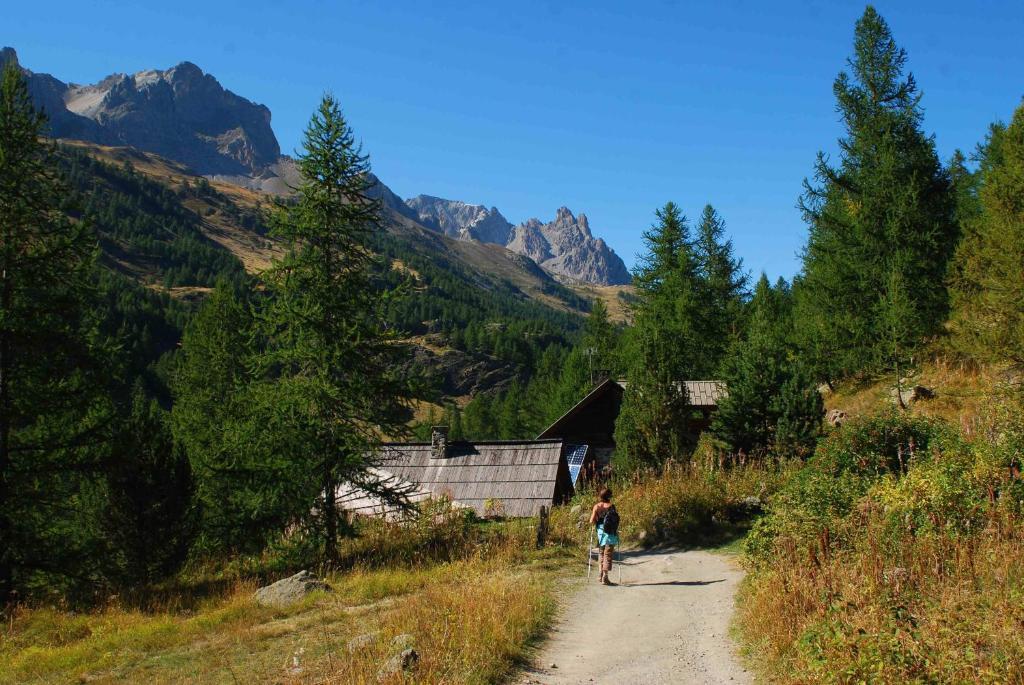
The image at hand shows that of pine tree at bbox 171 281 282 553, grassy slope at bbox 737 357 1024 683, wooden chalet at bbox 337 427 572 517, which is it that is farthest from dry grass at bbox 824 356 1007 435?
pine tree at bbox 171 281 282 553

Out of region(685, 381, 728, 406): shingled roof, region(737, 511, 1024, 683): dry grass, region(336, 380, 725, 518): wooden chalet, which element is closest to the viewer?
region(737, 511, 1024, 683): dry grass

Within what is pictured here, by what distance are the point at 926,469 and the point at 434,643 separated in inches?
302

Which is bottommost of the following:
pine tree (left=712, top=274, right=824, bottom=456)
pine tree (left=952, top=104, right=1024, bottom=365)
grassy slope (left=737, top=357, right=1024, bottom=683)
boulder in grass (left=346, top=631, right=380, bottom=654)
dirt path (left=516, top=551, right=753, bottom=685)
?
boulder in grass (left=346, top=631, right=380, bottom=654)

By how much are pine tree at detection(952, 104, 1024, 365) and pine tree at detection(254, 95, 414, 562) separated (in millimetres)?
15733

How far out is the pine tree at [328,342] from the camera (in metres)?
14.4

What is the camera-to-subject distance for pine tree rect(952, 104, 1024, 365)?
58.9 ft

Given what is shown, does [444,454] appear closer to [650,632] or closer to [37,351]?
Result: [37,351]

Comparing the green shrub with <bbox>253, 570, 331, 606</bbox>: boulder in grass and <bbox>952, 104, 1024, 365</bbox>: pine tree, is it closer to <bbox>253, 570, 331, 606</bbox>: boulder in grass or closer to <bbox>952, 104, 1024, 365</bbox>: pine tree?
<bbox>952, 104, 1024, 365</bbox>: pine tree

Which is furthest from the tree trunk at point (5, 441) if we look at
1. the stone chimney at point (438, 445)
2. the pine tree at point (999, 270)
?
the pine tree at point (999, 270)

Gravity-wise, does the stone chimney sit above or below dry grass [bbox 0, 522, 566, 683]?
above

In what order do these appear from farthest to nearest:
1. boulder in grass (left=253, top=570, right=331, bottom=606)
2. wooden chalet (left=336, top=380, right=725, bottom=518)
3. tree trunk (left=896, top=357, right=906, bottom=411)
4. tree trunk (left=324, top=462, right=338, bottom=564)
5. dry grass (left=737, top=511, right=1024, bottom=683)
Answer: wooden chalet (left=336, top=380, right=725, bottom=518), tree trunk (left=896, top=357, right=906, bottom=411), tree trunk (left=324, top=462, right=338, bottom=564), boulder in grass (left=253, top=570, right=331, bottom=606), dry grass (left=737, top=511, right=1024, bottom=683)

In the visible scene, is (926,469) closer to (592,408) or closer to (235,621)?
(235,621)

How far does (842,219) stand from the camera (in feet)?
88.0

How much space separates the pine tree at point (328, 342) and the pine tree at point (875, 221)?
57.6 ft
